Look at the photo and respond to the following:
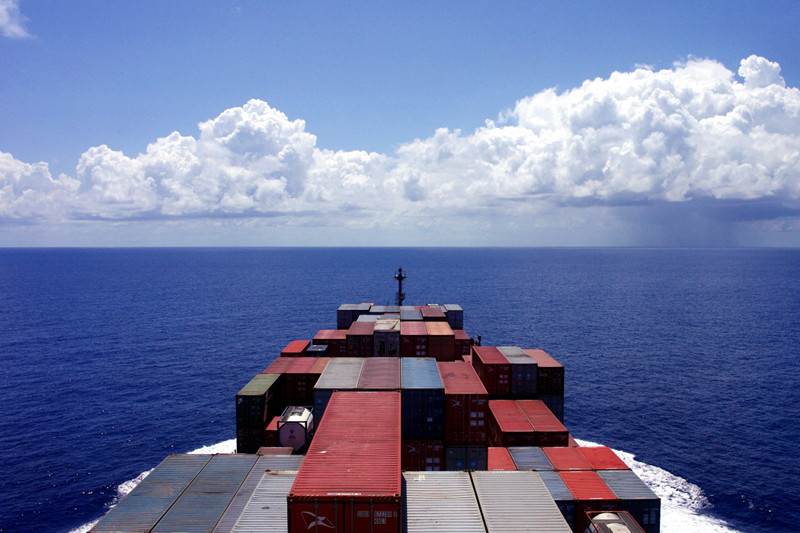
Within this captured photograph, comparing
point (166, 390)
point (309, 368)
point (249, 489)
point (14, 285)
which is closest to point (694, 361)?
point (309, 368)

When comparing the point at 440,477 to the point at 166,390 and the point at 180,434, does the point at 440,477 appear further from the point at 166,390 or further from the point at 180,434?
the point at 166,390

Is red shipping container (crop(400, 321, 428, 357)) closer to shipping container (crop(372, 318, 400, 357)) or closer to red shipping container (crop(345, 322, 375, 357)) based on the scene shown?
shipping container (crop(372, 318, 400, 357))

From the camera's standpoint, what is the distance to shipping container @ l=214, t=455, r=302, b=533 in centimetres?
1923

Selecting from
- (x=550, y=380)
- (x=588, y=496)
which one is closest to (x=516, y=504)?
(x=588, y=496)

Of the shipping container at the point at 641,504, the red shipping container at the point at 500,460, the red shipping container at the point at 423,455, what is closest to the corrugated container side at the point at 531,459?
the red shipping container at the point at 500,460

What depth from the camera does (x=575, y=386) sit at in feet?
207

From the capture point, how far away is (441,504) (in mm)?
19594

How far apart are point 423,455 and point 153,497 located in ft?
53.2

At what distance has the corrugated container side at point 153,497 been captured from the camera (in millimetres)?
20312

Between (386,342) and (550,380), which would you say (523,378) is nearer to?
(550,380)

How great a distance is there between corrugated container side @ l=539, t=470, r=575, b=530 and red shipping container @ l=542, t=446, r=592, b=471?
2559 mm

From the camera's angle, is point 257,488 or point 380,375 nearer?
point 257,488

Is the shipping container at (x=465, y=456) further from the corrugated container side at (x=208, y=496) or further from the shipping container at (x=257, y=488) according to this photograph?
the corrugated container side at (x=208, y=496)

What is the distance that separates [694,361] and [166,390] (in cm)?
8261
